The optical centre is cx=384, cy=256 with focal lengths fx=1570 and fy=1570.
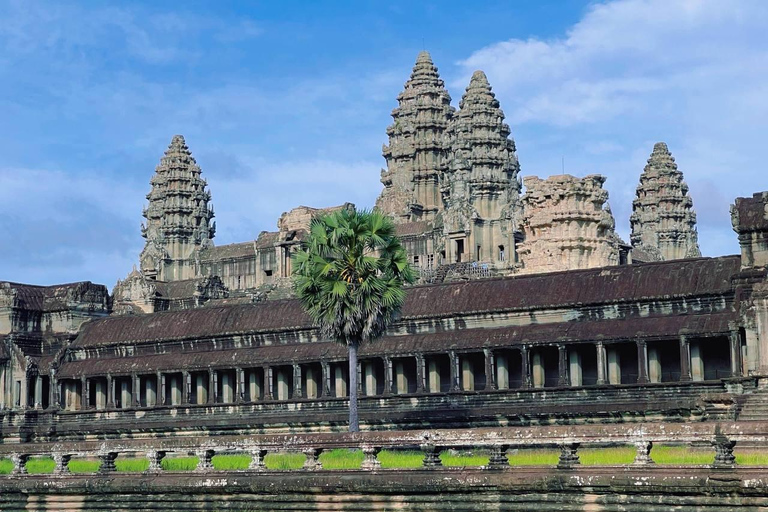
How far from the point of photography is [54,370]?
88.9m

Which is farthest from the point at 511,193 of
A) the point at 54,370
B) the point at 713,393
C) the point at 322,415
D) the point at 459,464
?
the point at 459,464

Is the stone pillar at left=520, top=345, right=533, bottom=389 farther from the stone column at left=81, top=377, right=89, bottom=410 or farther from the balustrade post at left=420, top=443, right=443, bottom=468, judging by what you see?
the balustrade post at left=420, top=443, right=443, bottom=468

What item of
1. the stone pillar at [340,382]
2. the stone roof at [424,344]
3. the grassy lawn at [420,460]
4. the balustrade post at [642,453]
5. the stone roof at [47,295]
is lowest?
the grassy lawn at [420,460]

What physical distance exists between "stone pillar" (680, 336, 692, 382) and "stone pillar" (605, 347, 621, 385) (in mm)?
4042

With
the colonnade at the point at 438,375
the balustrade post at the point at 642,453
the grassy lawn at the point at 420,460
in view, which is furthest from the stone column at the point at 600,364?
the balustrade post at the point at 642,453

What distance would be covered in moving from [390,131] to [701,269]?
348 ft

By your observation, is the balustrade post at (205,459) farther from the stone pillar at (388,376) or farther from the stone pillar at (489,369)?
the stone pillar at (388,376)

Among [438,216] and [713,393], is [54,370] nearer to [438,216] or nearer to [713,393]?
[713,393]

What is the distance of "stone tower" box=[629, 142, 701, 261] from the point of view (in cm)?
17412

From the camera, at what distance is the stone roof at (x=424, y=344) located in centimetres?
6431

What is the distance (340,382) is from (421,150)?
91.4 m

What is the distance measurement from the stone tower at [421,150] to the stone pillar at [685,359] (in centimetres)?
9916

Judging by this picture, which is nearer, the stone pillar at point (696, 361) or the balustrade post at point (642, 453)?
the balustrade post at point (642, 453)

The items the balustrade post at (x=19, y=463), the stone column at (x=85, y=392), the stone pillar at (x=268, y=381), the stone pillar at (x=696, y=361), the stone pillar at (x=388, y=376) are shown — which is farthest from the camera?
the stone column at (x=85, y=392)
